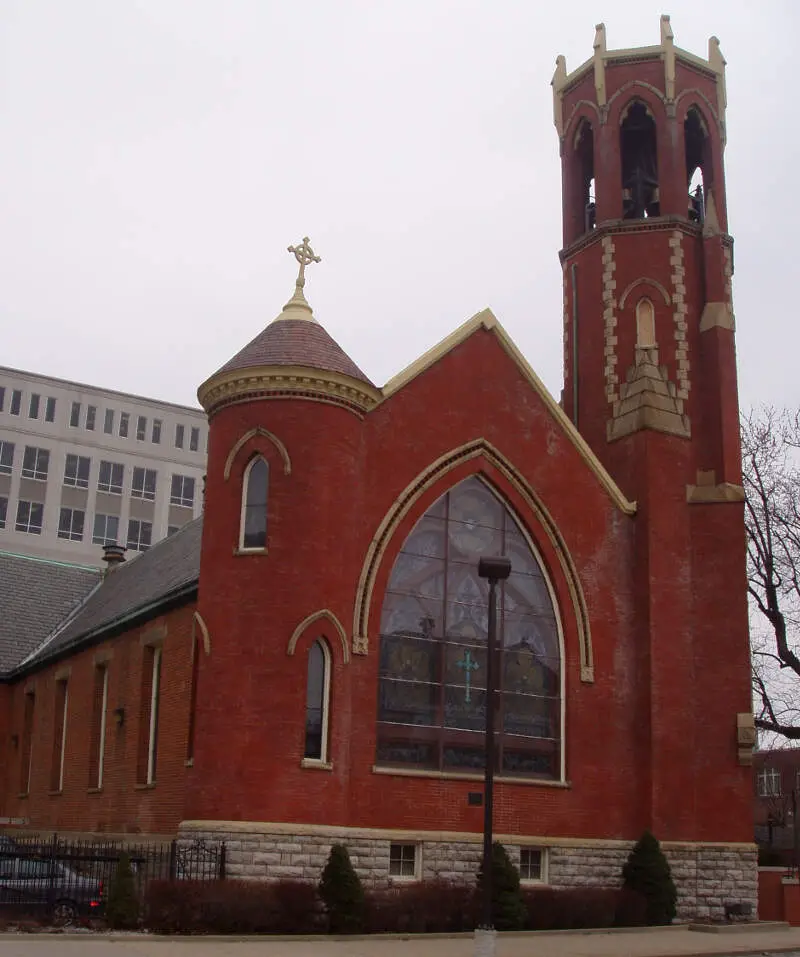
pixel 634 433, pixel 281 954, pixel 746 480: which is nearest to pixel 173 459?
pixel 746 480

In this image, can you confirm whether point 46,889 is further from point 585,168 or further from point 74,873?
point 585,168

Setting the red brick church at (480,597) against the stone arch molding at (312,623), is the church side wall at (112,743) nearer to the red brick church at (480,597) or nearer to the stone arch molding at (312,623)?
the red brick church at (480,597)

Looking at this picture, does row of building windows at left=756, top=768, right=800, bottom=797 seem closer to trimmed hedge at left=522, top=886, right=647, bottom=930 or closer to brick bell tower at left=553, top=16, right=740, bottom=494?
brick bell tower at left=553, top=16, right=740, bottom=494

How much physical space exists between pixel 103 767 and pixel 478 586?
10.9 m

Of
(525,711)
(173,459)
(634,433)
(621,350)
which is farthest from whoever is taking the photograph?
(173,459)

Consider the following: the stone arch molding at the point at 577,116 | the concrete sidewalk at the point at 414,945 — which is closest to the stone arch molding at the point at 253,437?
the concrete sidewalk at the point at 414,945

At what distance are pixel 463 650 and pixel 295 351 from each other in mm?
7141

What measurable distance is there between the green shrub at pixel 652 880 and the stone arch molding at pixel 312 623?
25.5 feet

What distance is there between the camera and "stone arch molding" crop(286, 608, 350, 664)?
2408 centimetres

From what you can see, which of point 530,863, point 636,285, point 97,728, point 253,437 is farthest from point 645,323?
point 97,728

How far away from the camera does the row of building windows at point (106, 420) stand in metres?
77.3

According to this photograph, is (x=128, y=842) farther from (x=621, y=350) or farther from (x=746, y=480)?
(x=746, y=480)

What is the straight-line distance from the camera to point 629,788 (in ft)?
91.5

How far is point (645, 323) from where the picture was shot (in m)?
32.5
